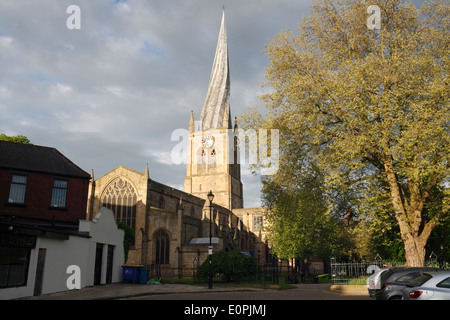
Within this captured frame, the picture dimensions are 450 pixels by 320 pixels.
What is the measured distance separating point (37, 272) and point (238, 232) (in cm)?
4579

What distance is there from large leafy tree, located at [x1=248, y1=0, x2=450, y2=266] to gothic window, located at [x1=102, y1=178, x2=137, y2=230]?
25.8 meters

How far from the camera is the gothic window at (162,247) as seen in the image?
40500 millimetres

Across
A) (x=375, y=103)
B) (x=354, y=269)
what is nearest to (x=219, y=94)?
(x=354, y=269)

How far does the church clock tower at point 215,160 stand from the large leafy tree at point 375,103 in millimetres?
48689

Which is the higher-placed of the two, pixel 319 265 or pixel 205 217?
pixel 205 217

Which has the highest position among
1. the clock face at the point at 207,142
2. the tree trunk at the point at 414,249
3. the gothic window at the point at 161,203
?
the clock face at the point at 207,142

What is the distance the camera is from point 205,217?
47000mm

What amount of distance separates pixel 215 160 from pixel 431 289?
63.3m

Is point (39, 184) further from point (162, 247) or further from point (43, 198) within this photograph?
point (162, 247)

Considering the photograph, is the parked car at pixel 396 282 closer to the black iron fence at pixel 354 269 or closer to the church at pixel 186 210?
the black iron fence at pixel 354 269

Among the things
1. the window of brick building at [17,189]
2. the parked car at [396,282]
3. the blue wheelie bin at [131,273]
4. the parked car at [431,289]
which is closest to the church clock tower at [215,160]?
the blue wheelie bin at [131,273]

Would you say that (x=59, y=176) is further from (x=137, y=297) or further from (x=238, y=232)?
(x=238, y=232)

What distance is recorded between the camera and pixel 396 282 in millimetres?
13148
